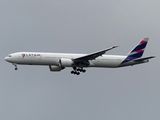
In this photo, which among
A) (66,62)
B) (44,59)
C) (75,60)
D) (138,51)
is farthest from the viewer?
(138,51)

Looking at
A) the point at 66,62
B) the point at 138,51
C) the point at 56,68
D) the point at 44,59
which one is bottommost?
the point at 56,68

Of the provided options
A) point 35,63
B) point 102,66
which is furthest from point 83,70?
point 35,63

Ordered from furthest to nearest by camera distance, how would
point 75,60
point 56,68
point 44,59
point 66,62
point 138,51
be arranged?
point 138,51 < point 56,68 < point 75,60 < point 66,62 < point 44,59

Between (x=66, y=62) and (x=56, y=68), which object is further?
(x=56, y=68)

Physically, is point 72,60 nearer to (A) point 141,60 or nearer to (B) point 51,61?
(B) point 51,61

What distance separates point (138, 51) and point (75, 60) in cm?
1209

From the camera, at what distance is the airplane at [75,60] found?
7688 centimetres

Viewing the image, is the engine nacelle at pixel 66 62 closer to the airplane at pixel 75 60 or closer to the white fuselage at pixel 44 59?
the airplane at pixel 75 60

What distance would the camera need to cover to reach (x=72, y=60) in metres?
77.8

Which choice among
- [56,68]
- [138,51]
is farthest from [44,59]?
[138,51]

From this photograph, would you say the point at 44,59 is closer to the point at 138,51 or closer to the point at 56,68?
the point at 56,68

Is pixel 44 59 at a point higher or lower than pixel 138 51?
lower

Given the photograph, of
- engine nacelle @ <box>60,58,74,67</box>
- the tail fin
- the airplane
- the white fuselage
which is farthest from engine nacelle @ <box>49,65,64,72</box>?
the tail fin

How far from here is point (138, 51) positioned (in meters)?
83.4
